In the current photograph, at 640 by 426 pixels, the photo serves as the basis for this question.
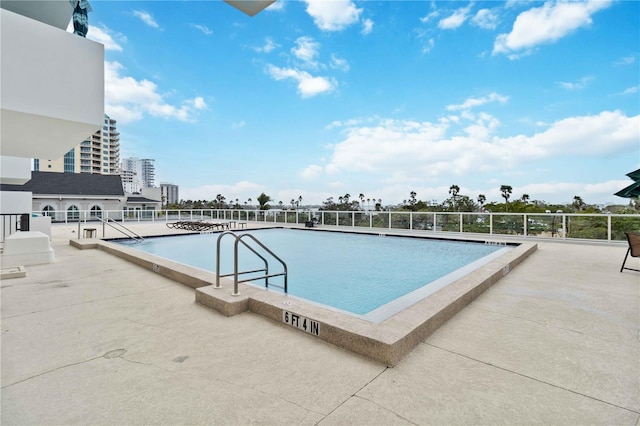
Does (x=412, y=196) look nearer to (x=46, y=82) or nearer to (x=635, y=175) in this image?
(x=635, y=175)

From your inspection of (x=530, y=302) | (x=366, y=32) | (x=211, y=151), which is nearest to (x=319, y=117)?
(x=366, y=32)

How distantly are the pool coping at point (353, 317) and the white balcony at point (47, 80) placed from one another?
2188mm

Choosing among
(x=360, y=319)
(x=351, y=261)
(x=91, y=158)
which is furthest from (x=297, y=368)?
(x=91, y=158)

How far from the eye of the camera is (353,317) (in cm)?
246

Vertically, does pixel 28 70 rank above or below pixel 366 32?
below

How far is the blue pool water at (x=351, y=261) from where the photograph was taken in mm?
4453

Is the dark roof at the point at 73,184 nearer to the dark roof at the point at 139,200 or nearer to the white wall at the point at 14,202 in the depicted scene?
the dark roof at the point at 139,200

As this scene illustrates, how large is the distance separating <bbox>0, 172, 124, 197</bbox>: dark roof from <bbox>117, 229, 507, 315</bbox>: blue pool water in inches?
765

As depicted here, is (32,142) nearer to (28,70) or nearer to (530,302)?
(28,70)

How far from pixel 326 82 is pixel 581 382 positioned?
1625cm

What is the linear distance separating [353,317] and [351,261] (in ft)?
14.0

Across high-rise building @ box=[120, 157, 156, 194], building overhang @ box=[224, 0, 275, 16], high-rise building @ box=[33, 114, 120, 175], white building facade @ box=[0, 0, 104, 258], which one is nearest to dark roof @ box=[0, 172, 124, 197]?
white building facade @ box=[0, 0, 104, 258]

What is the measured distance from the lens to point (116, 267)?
5.06 meters

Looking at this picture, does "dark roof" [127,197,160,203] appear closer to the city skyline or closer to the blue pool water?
the city skyline
